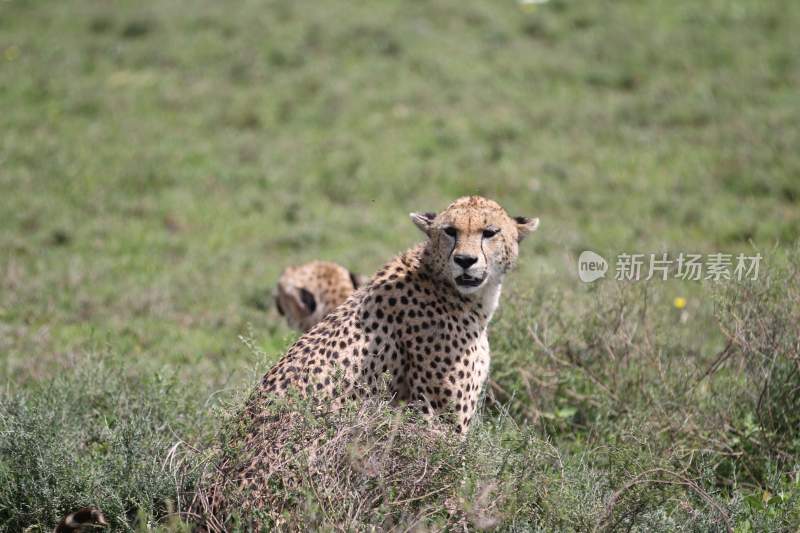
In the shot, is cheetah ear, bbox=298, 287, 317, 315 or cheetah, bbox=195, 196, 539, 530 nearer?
cheetah, bbox=195, 196, 539, 530

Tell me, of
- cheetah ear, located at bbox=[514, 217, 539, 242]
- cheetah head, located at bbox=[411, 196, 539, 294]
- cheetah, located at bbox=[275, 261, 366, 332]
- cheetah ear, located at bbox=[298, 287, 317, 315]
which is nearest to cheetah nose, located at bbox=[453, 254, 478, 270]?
cheetah head, located at bbox=[411, 196, 539, 294]

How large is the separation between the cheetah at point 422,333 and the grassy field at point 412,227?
0.72 ft

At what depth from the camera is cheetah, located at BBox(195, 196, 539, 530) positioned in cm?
346

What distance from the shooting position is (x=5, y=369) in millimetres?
4988

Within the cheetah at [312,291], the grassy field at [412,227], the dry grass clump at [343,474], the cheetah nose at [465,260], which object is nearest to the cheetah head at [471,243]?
the cheetah nose at [465,260]

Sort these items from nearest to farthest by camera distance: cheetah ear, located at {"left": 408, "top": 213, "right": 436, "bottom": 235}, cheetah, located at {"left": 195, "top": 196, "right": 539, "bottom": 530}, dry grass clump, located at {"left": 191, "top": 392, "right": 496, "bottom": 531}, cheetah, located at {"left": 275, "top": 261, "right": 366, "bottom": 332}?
dry grass clump, located at {"left": 191, "top": 392, "right": 496, "bottom": 531} → cheetah, located at {"left": 195, "top": 196, "right": 539, "bottom": 530} → cheetah ear, located at {"left": 408, "top": 213, "right": 436, "bottom": 235} → cheetah, located at {"left": 275, "top": 261, "right": 366, "bottom": 332}

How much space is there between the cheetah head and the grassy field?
526 mm

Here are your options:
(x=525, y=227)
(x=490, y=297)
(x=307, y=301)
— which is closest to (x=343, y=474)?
(x=490, y=297)

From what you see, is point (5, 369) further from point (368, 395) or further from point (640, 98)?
point (640, 98)

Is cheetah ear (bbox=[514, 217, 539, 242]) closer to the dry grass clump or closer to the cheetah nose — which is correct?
the cheetah nose

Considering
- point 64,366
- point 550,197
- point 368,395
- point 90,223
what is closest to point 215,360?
point 64,366

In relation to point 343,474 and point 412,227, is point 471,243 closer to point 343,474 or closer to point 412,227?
point 343,474

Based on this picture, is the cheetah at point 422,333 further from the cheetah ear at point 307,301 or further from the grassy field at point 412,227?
the cheetah ear at point 307,301

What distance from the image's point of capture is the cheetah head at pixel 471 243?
369 centimetres
